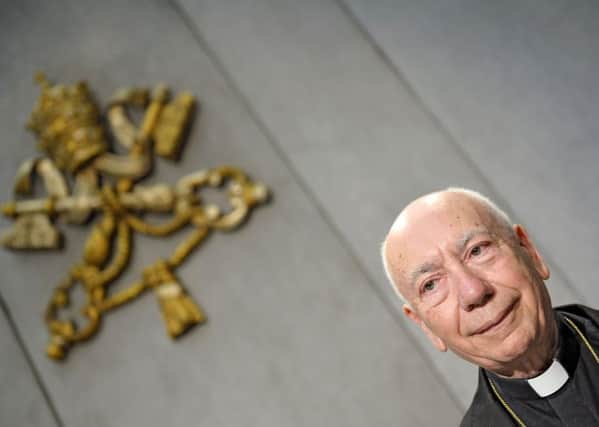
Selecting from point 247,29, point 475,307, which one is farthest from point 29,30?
point 475,307

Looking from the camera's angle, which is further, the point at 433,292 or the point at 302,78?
the point at 302,78

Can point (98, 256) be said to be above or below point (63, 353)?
above

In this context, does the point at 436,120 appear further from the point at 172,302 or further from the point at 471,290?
the point at 471,290

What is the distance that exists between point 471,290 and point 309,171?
4.51ft

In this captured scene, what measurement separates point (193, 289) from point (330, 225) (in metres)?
0.52

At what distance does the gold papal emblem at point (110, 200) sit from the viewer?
235 cm

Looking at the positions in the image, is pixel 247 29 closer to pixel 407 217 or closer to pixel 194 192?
pixel 194 192

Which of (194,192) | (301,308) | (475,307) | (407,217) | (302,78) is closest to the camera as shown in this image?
(475,307)

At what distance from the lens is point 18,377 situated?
2344 mm

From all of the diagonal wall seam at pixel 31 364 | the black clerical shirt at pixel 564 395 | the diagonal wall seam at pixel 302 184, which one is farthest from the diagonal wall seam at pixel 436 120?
the diagonal wall seam at pixel 31 364

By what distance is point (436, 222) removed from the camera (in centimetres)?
129

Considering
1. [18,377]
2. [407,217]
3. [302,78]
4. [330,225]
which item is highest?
[302,78]

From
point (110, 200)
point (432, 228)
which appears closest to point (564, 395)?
point (432, 228)

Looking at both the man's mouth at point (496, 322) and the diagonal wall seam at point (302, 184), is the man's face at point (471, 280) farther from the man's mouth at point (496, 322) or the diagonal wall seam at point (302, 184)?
the diagonal wall seam at point (302, 184)
